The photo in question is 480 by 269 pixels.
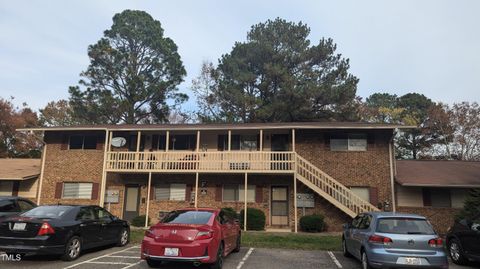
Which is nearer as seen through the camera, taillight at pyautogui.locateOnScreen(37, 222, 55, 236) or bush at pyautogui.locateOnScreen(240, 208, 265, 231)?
taillight at pyautogui.locateOnScreen(37, 222, 55, 236)

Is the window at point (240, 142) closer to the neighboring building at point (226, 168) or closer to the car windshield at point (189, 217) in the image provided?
the neighboring building at point (226, 168)

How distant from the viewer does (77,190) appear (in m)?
21.5

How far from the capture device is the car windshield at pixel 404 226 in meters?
8.38

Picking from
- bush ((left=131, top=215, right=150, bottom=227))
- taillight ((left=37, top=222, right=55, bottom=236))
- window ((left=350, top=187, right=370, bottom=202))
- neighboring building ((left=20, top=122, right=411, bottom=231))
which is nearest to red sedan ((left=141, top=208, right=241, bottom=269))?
taillight ((left=37, top=222, right=55, bottom=236))

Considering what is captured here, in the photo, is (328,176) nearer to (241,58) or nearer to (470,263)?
(470,263)

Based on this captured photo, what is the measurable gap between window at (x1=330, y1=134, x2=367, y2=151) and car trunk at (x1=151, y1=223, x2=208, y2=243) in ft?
42.6

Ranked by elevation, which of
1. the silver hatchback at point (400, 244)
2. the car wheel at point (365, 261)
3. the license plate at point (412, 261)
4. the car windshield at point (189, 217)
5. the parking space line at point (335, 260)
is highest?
the car windshield at point (189, 217)

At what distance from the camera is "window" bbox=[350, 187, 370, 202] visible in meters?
19.4

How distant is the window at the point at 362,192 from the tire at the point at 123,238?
11579 mm

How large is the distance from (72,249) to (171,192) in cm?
1116

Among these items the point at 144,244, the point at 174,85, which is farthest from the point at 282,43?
the point at 144,244

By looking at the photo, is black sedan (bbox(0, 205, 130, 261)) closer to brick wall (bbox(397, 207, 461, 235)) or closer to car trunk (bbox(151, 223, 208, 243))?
car trunk (bbox(151, 223, 208, 243))

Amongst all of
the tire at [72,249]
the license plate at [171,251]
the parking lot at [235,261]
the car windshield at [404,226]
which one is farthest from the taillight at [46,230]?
the car windshield at [404,226]

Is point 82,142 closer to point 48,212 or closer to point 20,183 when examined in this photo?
point 20,183
